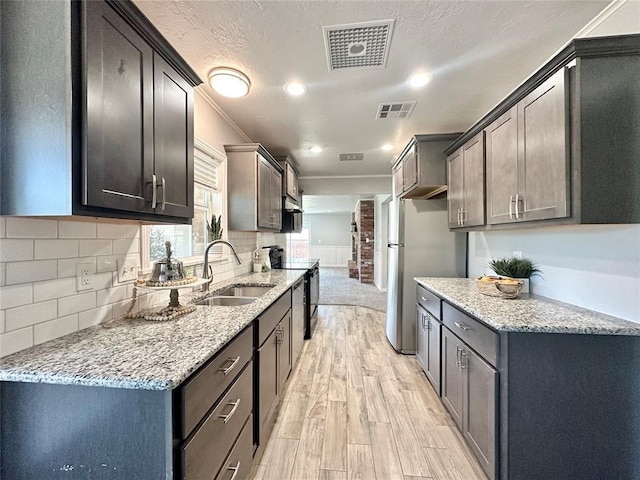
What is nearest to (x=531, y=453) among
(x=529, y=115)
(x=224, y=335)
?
(x=224, y=335)

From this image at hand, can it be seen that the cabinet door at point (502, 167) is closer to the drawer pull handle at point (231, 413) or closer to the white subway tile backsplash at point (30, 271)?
the drawer pull handle at point (231, 413)

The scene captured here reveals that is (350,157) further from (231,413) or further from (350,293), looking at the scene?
(231,413)

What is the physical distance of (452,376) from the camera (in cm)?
201

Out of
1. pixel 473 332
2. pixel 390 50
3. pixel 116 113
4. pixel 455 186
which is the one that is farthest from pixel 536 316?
pixel 116 113

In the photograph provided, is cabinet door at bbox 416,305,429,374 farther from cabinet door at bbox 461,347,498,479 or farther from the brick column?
the brick column

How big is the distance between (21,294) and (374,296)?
6.07 metres

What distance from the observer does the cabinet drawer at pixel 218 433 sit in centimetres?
98

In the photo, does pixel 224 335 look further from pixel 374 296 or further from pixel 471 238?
pixel 374 296

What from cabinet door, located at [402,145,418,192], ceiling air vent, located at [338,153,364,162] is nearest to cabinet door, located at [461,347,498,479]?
cabinet door, located at [402,145,418,192]

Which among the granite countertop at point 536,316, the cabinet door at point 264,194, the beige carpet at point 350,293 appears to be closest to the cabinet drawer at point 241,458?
the granite countertop at point 536,316

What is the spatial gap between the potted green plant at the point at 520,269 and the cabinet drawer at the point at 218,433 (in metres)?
1.98

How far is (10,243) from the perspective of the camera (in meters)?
1.03

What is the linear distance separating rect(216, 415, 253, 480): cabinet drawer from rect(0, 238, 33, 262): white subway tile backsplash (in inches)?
45.6

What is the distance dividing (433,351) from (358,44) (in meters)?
2.41
